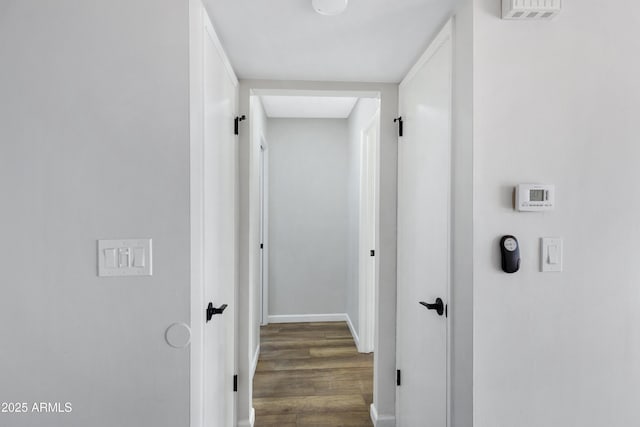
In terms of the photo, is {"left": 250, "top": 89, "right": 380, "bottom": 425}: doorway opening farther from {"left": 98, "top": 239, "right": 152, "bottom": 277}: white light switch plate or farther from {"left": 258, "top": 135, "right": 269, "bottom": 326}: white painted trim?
{"left": 98, "top": 239, "right": 152, "bottom": 277}: white light switch plate

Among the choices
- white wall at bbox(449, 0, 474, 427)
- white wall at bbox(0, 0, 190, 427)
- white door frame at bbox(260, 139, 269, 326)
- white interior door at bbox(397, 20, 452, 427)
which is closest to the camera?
white wall at bbox(0, 0, 190, 427)

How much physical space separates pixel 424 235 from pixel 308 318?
109 inches

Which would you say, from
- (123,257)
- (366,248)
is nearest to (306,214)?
(366,248)

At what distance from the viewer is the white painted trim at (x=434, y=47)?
136 cm

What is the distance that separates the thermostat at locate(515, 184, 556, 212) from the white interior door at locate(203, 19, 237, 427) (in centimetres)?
114

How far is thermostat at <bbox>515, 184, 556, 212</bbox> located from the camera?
1.17m

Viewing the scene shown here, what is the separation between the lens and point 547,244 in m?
1.18

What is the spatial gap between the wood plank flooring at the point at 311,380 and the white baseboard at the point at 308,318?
25 centimetres

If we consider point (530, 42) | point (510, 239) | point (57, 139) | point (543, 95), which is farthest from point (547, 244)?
point (57, 139)

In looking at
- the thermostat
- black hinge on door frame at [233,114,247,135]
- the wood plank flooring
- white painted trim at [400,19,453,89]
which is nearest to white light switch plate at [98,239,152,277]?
black hinge on door frame at [233,114,247,135]

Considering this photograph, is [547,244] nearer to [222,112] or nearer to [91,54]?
[222,112]

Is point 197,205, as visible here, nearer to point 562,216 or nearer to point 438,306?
point 438,306

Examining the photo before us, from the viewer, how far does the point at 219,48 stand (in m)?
1.54

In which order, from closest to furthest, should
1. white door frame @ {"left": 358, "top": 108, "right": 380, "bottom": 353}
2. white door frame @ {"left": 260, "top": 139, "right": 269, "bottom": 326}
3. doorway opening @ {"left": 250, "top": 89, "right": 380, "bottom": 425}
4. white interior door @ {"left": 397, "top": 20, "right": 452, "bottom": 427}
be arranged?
1. white interior door @ {"left": 397, "top": 20, "right": 452, "bottom": 427}
2. white door frame @ {"left": 358, "top": 108, "right": 380, "bottom": 353}
3. white door frame @ {"left": 260, "top": 139, "right": 269, "bottom": 326}
4. doorway opening @ {"left": 250, "top": 89, "right": 380, "bottom": 425}
